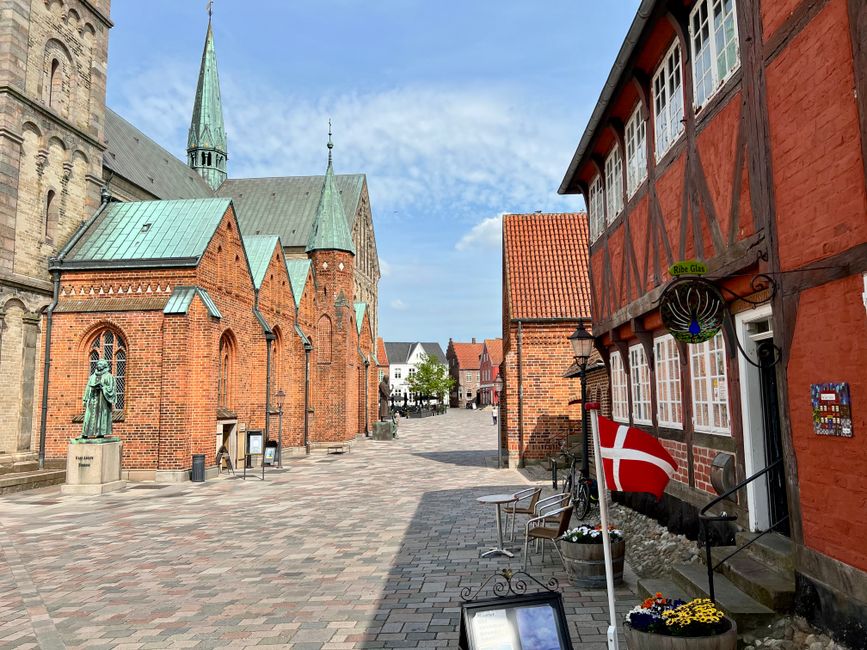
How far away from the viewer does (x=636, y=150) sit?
984cm

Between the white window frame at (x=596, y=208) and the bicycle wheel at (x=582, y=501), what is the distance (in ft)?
15.8

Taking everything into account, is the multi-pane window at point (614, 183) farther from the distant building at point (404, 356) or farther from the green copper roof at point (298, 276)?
the distant building at point (404, 356)

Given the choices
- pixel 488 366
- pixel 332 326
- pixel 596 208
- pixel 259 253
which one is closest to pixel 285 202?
pixel 332 326

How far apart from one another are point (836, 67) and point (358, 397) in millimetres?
34277

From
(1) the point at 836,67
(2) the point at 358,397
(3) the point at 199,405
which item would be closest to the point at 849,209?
(1) the point at 836,67

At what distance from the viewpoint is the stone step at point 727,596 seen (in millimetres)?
5031

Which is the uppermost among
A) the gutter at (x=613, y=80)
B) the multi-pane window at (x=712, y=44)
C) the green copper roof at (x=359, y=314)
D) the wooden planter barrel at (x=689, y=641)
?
the green copper roof at (x=359, y=314)

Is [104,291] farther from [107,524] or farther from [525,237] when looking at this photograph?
[525,237]

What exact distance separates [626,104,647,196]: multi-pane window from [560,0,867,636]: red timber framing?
93cm

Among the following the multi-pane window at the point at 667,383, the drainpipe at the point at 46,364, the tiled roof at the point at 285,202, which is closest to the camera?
the multi-pane window at the point at 667,383

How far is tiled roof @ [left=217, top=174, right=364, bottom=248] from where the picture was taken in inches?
1875

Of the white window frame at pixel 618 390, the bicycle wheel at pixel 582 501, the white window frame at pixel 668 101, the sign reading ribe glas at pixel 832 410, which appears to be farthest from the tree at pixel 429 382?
the sign reading ribe glas at pixel 832 410

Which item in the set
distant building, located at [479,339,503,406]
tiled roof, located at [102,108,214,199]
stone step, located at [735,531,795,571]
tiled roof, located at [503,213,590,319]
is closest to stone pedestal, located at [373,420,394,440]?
tiled roof, located at [503,213,590,319]

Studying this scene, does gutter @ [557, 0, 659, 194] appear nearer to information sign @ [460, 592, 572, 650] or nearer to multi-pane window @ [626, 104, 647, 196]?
multi-pane window @ [626, 104, 647, 196]
